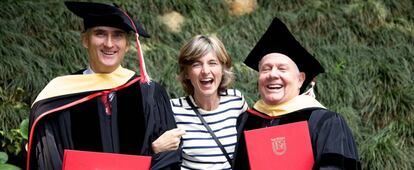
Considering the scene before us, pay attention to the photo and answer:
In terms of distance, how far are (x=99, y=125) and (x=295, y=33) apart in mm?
4030

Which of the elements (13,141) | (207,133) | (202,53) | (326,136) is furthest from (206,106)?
(13,141)

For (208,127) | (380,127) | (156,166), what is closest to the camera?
(156,166)

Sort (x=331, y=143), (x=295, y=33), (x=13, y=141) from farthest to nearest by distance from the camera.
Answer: (x=295, y=33), (x=13, y=141), (x=331, y=143)

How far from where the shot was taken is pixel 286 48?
2.84 meters

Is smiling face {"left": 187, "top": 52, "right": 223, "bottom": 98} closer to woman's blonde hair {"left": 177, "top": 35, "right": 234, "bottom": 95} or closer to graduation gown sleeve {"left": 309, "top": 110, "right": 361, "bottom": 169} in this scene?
woman's blonde hair {"left": 177, "top": 35, "right": 234, "bottom": 95}

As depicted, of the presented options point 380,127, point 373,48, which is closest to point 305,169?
point 380,127

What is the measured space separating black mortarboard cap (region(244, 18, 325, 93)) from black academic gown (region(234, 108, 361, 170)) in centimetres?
23

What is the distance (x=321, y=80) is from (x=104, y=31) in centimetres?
336

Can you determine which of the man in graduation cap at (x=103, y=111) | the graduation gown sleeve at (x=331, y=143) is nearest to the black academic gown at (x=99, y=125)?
the man in graduation cap at (x=103, y=111)

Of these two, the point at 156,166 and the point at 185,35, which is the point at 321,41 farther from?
the point at 156,166

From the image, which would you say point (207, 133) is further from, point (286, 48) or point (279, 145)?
point (286, 48)

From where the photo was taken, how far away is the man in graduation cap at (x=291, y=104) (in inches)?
103

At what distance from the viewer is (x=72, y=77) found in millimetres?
2994

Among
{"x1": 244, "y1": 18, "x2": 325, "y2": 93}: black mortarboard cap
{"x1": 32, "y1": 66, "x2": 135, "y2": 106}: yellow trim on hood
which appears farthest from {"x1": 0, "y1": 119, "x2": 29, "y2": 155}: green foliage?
{"x1": 244, "y1": 18, "x2": 325, "y2": 93}: black mortarboard cap
